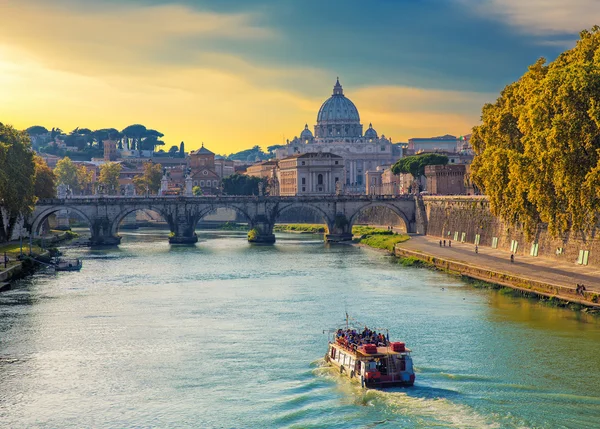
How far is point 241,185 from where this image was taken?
601 ft

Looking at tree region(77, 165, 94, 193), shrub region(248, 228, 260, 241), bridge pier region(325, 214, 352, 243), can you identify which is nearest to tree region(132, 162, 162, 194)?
tree region(77, 165, 94, 193)

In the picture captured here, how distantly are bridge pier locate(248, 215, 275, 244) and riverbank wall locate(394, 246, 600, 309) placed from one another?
112 ft

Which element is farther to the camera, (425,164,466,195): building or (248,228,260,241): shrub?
(425,164,466,195): building

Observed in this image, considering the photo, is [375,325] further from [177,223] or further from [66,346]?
[177,223]

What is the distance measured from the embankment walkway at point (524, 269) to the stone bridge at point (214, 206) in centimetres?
2915

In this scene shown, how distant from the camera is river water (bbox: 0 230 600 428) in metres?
31.3

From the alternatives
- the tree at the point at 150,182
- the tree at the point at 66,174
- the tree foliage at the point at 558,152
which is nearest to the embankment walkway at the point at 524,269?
the tree foliage at the point at 558,152

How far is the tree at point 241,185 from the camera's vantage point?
598 ft

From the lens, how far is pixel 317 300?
180 ft

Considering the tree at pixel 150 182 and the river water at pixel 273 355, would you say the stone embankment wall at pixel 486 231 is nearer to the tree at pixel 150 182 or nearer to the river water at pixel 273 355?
the river water at pixel 273 355

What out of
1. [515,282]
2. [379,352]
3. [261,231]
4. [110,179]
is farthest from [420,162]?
[379,352]

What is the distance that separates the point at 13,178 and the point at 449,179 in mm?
52755

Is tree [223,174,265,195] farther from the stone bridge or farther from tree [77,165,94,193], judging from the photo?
the stone bridge

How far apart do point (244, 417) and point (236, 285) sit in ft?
105
